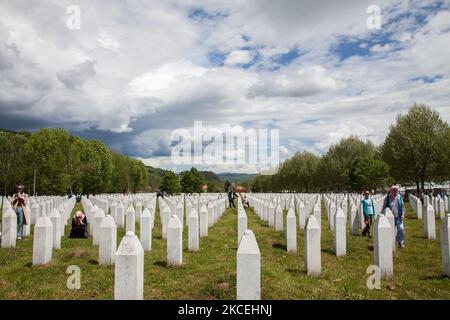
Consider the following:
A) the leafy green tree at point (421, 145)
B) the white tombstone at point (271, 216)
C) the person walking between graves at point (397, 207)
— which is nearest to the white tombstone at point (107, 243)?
the person walking between graves at point (397, 207)

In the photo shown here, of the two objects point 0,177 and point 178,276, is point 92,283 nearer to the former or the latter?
point 178,276

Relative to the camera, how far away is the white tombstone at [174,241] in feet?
27.0

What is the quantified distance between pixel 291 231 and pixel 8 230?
820 cm

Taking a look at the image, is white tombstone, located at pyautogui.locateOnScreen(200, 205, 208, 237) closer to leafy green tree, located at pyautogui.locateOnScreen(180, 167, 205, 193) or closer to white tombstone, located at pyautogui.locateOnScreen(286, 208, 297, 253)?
white tombstone, located at pyautogui.locateOnScreen(286, 208, 297, 253)

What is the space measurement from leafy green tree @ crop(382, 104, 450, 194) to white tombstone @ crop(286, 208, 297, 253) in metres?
32.6

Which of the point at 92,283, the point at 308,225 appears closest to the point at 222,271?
the point at 308,225

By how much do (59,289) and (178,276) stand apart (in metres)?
2.26

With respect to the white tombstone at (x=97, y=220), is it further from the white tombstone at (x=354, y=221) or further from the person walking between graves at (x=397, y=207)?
the white tombstone at (x=354, y=221)

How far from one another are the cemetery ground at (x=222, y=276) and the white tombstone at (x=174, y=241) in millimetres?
253

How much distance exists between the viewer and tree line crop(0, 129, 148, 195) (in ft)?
157

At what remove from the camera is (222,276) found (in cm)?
705

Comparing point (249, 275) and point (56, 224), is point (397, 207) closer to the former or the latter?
point (249, 275)

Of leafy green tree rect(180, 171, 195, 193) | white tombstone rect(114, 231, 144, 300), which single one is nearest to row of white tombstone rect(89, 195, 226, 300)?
white tombstone rect(114, 231, 144, 300)

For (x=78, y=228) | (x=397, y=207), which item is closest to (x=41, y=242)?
(x=78, y=228)
